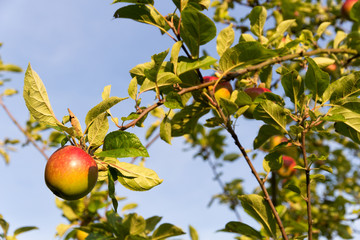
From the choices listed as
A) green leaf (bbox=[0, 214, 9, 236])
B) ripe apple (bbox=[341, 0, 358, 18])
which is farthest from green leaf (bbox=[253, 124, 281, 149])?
ripe apple (bbox=[341, 0, 358, 18])

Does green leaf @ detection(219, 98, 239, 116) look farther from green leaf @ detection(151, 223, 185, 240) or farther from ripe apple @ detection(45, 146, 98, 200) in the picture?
green leaf @ detection(151, 223, 185, 240)

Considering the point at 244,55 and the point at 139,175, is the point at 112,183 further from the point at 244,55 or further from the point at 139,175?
the point at 244,55

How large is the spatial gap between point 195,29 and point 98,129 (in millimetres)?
513

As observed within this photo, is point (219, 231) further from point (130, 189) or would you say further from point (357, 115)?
point (357, 115)

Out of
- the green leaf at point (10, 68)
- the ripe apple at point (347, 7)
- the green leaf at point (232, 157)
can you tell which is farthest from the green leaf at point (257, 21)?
the green leaf at point (10, 68)

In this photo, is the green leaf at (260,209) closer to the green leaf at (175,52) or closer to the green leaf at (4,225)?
the green leaf at (175,52)

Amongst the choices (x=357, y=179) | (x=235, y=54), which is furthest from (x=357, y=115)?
(x=357, y=179)

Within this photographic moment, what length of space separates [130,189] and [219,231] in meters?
0.77

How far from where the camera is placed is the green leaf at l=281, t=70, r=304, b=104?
1415mm

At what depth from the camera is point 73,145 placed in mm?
1245

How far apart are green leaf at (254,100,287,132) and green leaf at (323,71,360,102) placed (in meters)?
0.18

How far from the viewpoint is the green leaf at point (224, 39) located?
4.80ft

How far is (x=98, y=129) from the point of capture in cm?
121

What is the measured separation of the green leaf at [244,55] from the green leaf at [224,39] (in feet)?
0.39
